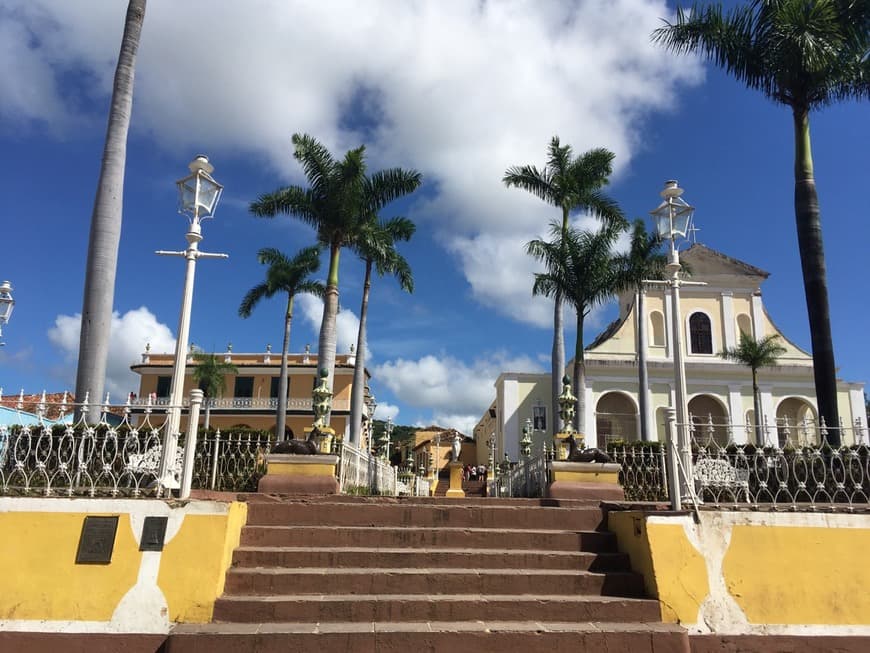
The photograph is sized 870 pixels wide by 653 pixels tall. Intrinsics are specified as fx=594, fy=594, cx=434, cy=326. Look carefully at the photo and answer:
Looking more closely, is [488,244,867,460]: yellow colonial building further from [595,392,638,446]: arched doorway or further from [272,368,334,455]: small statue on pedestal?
[272,368,334,455]: small statue on pedestal

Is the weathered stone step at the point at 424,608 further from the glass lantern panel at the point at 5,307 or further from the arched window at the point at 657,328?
the arched window at the point at 657,328

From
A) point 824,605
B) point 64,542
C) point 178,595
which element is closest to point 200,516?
point 178,595

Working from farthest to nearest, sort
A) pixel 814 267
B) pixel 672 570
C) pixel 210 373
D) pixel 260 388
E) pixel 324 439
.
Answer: pixel 260 388
pixel 210 373
pixel 814 267
pixel 324 439
pixel 672 570

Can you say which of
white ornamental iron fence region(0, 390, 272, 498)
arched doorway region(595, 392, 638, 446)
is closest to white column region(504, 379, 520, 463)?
arched doorway region(595, 392, 638, 446)

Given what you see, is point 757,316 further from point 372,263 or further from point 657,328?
point 372,263

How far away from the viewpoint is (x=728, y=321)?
31.4 metres

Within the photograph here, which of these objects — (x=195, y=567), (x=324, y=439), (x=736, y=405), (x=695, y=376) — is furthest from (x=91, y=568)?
(x=736, y=405)

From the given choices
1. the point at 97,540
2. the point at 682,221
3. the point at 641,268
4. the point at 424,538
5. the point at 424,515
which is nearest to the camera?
the point at 97,540

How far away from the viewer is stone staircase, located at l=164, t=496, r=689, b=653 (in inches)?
193

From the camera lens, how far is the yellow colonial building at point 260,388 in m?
38.3

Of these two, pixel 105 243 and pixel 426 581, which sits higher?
pixel 105 243

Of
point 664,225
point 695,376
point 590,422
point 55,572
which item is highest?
point 695,376

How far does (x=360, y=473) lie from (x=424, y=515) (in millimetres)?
5141

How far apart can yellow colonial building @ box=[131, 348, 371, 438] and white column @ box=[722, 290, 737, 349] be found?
2217cm
